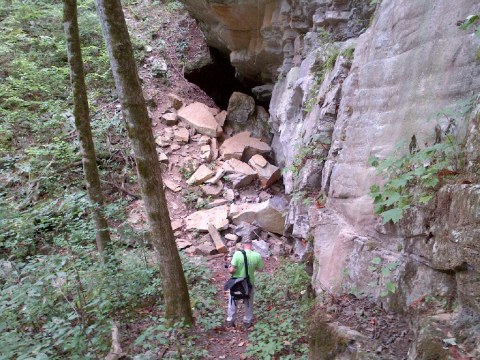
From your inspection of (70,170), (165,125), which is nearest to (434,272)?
(70,170)

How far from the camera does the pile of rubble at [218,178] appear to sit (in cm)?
1002

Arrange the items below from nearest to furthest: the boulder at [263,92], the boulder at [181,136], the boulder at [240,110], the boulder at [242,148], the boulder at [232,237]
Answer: the boulder at [232,237] < the boulder at [242,148] < the boulder at [181,136] < the boulder at [240,110] < the boulder at [263,92]

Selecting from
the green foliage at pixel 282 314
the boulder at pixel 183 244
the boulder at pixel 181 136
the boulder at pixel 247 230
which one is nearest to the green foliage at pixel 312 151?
the green foliage at pixel 282 314

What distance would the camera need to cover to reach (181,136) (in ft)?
41.9

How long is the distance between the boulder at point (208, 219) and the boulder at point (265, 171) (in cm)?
172

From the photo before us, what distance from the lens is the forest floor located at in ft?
10.7

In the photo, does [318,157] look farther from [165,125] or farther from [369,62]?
[165,125]

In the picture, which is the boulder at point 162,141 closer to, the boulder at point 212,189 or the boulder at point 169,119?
the boulder at point 169,119

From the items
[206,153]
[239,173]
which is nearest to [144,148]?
[239,173]

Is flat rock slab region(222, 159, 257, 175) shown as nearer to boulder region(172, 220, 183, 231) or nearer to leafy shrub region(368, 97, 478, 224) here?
boulder region(172, 220, 183, 231)

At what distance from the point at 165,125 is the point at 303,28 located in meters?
6.01

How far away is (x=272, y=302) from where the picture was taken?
653 cm

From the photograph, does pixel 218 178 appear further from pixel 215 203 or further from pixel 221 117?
pixel 221 117

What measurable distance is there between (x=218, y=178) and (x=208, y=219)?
5.96ft
